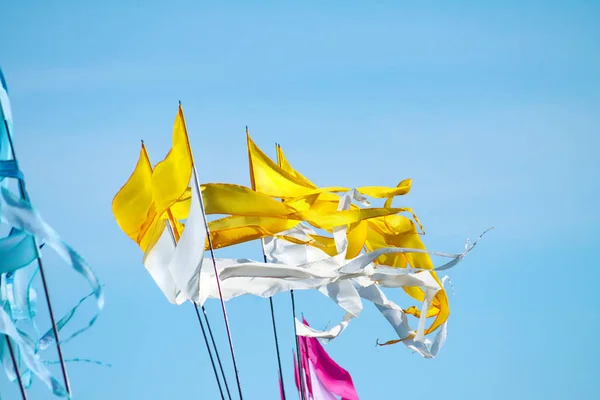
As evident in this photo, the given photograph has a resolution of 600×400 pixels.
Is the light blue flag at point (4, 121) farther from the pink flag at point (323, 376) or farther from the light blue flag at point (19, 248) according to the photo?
the pink flag at point (323, 376)

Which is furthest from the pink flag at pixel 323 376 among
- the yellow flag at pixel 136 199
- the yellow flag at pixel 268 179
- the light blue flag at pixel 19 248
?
the light blue flag at pixel 19 248

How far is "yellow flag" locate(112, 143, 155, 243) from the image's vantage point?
78.0 ft

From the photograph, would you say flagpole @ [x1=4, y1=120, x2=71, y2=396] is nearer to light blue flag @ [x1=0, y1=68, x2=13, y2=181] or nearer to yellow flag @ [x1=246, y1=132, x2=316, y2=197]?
light blue flag @ [x1=0, y1=68, x2=13, y2=181]

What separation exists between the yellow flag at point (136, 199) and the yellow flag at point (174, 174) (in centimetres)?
32

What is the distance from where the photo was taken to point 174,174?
23.3 meters

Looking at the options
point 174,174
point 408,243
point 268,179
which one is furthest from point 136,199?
point 408,243

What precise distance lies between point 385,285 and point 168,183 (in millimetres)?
5142

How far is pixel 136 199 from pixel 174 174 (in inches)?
36.5

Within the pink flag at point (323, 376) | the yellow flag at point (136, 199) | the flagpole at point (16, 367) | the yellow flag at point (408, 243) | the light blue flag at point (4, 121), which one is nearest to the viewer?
the flagpole at point (16, 367)

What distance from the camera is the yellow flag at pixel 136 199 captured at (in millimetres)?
23781

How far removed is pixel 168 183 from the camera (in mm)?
23328

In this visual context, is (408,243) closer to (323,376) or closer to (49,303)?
(323,376)

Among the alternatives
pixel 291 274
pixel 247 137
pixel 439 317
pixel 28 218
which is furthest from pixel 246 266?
pixel 28 218

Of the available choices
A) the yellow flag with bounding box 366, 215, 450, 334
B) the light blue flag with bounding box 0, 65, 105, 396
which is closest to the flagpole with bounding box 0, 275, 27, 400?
the light blue flag with bounding box 0, 65, 105, 396
